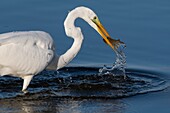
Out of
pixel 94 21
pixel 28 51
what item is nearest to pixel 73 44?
pixel 94 21

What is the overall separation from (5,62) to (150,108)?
2.27 meters

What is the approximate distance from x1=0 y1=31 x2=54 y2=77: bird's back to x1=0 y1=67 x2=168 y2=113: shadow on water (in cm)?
39

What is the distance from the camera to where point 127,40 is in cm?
1198

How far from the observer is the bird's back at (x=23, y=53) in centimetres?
974

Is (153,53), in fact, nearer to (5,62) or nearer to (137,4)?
(137,4)

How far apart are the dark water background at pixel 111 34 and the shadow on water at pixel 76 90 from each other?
0.05 feet

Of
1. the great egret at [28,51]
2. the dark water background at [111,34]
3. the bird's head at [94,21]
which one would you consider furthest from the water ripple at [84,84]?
the bird's head at [94,21]

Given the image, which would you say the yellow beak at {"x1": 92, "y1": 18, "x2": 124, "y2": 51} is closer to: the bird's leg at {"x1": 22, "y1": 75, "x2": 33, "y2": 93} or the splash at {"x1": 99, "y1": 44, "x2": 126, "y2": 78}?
the splash at {"x1": 99, "y1": 44, "x2": 126, "y2": 78}

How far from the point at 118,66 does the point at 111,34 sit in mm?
1301

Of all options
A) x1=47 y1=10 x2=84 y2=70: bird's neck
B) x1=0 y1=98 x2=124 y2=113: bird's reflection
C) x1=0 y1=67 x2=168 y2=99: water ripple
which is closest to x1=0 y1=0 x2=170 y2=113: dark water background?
x1=0 y1=98 x2=124 y2=113: bird's reflection

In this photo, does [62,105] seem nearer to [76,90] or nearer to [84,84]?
[76,90]

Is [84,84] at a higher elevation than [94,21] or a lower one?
lower

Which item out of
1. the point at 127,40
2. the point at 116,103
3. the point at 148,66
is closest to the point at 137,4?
the point at 127,40

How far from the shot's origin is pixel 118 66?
1101 cm
